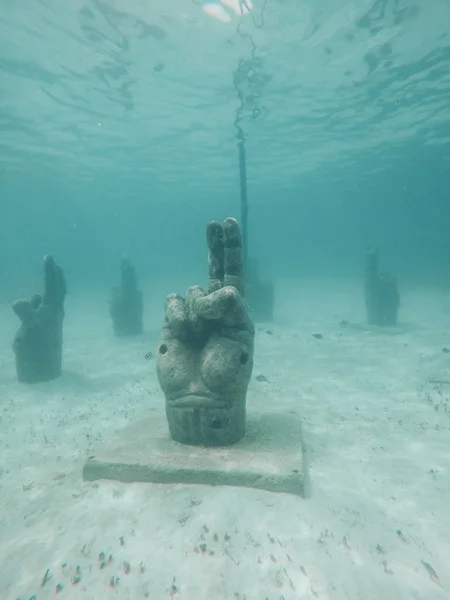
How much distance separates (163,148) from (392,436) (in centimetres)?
3041

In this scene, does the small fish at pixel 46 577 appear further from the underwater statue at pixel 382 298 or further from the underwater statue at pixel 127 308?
the underwater statue at pixel 382 298

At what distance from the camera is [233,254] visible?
635 cm

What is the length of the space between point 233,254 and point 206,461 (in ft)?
10.7

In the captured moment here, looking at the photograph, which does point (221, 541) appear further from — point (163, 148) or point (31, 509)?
point (163, 148)

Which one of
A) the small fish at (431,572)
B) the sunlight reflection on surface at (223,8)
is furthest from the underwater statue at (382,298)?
the small fish at (431,572)

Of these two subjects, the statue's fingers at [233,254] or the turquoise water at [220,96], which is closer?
the statue's fingers at [233,254]

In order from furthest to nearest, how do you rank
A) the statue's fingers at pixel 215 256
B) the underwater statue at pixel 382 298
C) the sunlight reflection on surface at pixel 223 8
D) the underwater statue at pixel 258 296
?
1. the underwater statue at pixel 258 296
2. the underwater statue at pixel 382 298
3. the sunlight reflection on surface at pixel 223 8
4. the statue's fingers at pixel 215 256

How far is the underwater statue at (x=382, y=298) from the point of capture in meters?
18.4

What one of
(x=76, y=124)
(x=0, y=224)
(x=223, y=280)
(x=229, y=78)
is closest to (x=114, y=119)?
(x=76, y=124)

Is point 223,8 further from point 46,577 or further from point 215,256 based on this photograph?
point 46,577

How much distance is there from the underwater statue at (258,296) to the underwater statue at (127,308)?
5.99m

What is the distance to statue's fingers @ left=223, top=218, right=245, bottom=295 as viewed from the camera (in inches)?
246

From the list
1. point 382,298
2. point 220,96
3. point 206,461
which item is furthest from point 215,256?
point 220,96

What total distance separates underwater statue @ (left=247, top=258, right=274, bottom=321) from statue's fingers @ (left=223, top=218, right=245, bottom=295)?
13900mm
